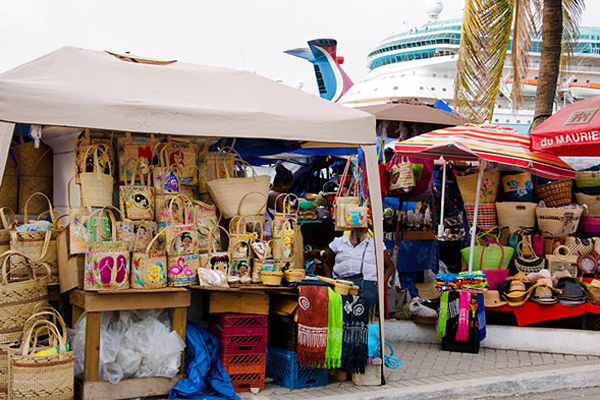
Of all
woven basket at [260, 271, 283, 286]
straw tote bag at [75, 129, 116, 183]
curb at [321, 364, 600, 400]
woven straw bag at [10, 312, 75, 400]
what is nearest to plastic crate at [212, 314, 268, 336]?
woven basket at [260, 271, 283, 286]

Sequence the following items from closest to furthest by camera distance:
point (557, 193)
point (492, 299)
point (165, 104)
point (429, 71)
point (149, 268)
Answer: point (165, 104) → point (149, 268) → point (492, 299) → point (557, 193) → point (429, 71)

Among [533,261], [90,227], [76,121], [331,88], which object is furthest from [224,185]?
→ [331,88]

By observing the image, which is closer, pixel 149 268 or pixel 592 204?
pixel 149 268

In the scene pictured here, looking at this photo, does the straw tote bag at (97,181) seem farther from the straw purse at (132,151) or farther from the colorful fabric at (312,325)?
the colorful fabric at (312,325)

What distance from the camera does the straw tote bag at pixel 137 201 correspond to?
20.0 ft

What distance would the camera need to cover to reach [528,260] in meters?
8.85

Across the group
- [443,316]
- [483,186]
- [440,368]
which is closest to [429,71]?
[483,186]

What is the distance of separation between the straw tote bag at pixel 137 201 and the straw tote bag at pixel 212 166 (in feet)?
2.21

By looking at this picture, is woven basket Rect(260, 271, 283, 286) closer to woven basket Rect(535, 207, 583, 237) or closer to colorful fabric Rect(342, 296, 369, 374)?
colorful fabric Rect(342, 296, 369, 374)

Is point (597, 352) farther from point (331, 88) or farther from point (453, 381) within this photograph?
point (331, 88)

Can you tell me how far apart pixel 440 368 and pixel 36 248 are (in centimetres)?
406

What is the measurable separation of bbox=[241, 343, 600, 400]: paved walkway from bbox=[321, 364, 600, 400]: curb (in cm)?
5

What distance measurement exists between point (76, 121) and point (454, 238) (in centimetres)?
792

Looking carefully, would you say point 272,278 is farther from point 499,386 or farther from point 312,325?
point 499,386
